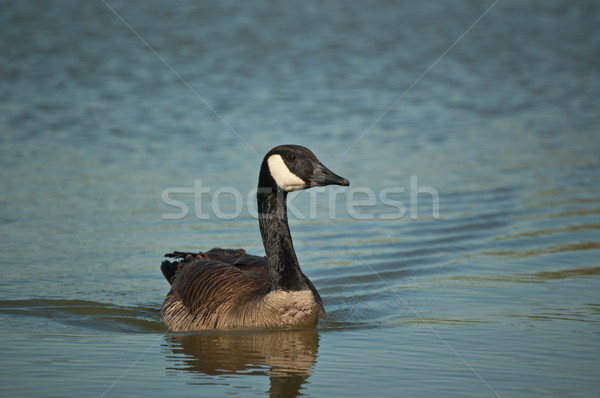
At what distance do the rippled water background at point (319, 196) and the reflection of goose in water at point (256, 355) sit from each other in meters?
0.03

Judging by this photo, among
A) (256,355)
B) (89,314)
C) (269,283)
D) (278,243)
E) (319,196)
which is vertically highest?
(319,196)

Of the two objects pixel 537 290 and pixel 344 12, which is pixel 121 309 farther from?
pixel 344 12

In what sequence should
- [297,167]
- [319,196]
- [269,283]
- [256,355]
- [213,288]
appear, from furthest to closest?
1. [319,196]
2. [213,288]
3. [269,283]
4. [297,167]
5. [256,355]

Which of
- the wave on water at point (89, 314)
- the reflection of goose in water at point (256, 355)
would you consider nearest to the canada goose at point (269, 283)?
the reflection of goose in water at point (256, 355)

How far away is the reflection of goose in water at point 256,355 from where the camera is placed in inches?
284

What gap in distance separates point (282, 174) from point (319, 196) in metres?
5.93

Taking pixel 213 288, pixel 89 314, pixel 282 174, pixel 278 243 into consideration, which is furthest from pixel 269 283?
pixel 89 314

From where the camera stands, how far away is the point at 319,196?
14.9 metres

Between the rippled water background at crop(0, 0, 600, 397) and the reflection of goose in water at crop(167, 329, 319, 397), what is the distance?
0.03 m

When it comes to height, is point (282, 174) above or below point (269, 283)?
above

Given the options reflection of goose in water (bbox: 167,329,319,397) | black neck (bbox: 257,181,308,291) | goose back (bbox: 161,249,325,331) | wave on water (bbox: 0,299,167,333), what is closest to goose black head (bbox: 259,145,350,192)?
black neck (bbox: 257,181,308,291)

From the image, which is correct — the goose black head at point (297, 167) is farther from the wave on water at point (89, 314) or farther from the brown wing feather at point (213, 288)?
the wave on water at point (89, 314)

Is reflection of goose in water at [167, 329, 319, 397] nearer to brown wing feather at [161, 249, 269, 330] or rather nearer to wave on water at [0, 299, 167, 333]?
brown wing feather at [161, 249, 269, 330]

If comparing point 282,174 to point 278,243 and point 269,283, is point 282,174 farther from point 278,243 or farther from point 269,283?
point 269,283
